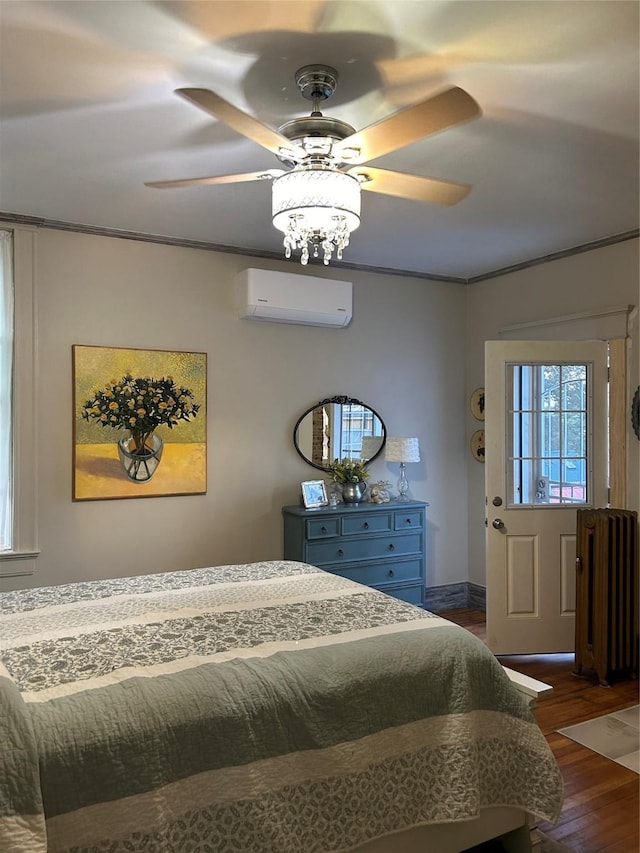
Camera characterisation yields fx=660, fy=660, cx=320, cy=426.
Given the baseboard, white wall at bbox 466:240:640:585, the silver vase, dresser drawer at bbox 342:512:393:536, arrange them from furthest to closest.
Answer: the baseboard → the silver vase → dresser drawer at bbox 342:512:393:536 → white wall at bbox 466:240:640:585

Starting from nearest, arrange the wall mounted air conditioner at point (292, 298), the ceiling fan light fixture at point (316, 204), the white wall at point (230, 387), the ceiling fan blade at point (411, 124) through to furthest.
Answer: the ceiling fan blade at point (411, 124) → the ceiling fan light fixture at point (316, 204) → the white wall at point (230, 387) → the wall mounted air conditioner at point (292, 298)

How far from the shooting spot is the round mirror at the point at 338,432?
15.4 ft

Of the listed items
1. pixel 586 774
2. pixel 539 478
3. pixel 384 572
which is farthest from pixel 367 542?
pixel 586 774

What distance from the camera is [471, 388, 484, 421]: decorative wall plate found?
523 centimetres

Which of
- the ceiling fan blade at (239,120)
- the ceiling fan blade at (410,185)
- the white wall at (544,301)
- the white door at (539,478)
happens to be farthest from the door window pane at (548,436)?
the ceiling fan blade at (239,120)

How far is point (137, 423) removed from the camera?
398 cm

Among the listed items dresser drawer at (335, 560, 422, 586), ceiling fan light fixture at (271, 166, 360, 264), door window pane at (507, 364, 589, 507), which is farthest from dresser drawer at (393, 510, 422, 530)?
ceiling fan light fixture at (271, 166, 360, 264)

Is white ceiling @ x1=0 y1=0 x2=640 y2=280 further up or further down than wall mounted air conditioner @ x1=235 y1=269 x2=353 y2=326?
further up

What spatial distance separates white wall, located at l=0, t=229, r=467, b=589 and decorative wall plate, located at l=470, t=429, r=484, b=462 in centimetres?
14

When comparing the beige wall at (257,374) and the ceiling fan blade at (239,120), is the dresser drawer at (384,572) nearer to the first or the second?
the beige wall at (257,374)

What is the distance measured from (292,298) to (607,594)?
Result: 2.65 m

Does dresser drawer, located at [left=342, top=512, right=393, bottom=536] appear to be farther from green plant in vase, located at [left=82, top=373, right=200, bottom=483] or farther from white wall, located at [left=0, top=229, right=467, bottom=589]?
green plant in vase, located at [left=82, top=373, right=200, bottom=483]

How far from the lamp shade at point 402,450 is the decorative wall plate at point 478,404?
0.73 metres

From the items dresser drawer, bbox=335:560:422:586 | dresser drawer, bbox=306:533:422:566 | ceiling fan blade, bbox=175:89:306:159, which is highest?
ceiling fan blade, bbox=175:89:306:159
